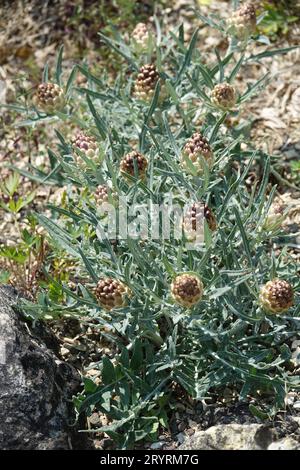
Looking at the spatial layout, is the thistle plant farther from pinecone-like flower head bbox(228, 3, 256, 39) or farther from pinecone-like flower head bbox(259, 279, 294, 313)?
pinecone-like flower head bbox(228, 3, 256, 39)

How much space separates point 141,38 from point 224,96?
630 millimetres

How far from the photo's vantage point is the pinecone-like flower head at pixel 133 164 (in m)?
2.92

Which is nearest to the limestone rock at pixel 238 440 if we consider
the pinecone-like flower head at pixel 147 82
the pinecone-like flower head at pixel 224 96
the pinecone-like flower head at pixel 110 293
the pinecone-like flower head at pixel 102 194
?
the pinecone-like flower head at pixel 110 293

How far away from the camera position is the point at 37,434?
2611mm

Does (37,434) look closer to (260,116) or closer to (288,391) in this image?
(288,391)

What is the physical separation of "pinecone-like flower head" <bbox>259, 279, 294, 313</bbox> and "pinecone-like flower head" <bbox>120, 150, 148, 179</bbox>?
2.21 feet

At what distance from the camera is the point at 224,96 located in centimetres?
318

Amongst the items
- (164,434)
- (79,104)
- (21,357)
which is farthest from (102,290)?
(79,104)

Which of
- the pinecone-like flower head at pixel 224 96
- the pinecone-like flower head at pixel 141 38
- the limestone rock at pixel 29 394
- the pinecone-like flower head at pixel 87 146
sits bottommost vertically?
the limestone rock at pixel 29 394

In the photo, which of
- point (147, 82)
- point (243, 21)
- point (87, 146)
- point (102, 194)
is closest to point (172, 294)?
point (102, 194)

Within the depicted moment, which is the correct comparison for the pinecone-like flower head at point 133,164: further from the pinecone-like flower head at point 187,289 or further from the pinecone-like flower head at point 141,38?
the pinecone-like flower head at point 141,38

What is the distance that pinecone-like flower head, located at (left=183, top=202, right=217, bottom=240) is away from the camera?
2650 mm

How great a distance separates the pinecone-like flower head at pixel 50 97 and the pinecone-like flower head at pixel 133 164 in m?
0.57
